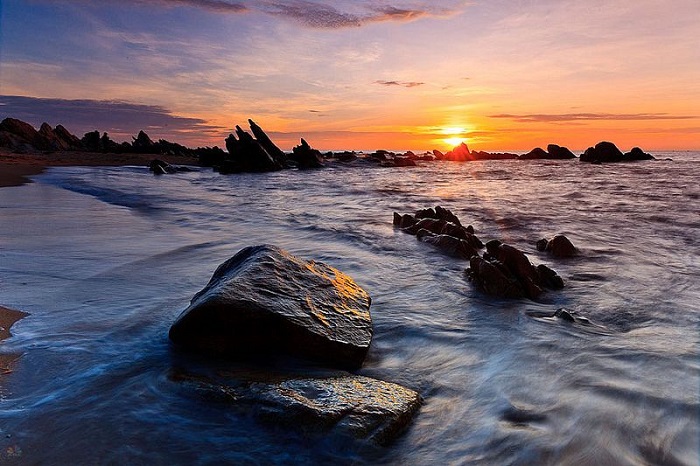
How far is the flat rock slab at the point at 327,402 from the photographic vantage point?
2479 millimetres

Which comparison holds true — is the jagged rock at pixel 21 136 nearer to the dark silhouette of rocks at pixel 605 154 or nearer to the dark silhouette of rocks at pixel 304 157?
the dark silhouette of rocks at pixel 304 157

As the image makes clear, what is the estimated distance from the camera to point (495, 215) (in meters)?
11.8

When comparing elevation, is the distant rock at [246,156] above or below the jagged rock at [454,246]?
above

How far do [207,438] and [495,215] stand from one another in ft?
34.7

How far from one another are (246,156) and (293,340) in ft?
106

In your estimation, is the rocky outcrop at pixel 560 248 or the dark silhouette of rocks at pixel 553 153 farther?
the dark silhouette of rocks at pixel 553 153

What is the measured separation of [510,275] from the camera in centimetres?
518

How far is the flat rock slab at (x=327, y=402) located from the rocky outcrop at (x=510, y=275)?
2499 millimetres

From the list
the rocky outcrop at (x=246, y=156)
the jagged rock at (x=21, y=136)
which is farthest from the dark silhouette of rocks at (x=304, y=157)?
the jagged rock at (x=21, y=136)

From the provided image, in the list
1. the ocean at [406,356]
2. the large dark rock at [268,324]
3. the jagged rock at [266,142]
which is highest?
the jagged rock at [266,142]

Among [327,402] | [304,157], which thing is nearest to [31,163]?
[304,157]

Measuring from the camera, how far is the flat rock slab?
97.6 inches

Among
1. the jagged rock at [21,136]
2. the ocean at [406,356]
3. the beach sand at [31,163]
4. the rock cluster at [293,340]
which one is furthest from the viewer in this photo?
Answer: the jagged rock at [21,136]

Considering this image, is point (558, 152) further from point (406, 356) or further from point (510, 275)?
point (406, 356)
